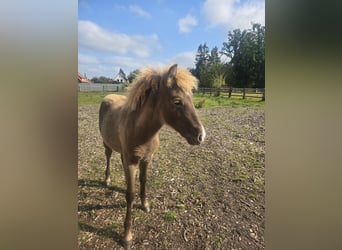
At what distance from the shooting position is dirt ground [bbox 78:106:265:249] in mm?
1209

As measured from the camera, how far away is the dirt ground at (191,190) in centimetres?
121

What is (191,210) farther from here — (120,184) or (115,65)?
(115,65)

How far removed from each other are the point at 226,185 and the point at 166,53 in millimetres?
790

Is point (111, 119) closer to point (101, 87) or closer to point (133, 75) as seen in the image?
point (101, 87)

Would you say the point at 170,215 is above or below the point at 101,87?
below

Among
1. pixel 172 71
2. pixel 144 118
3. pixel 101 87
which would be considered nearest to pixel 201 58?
pixel 172 71

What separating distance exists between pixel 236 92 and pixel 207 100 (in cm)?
16


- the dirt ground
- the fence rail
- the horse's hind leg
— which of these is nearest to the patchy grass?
the dirt ground

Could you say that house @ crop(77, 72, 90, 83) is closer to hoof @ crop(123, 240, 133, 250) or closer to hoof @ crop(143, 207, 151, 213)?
hoof @ crop(143, 207, 151, 213)

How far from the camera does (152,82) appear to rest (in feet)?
3.91

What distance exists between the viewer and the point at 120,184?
136 cm

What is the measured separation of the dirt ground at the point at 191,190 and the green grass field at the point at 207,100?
3 centimetres
